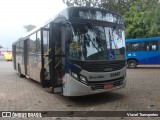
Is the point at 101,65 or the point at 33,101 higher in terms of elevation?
the point at 101,65

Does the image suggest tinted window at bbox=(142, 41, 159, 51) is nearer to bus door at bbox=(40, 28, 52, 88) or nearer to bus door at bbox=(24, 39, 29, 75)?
bus door at bbox=(24, 39, 29, 75)

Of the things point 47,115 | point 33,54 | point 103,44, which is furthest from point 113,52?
point 33,54

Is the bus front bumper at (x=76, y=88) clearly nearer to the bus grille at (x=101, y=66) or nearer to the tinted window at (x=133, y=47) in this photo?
the bus grille at (x=101, y=66)

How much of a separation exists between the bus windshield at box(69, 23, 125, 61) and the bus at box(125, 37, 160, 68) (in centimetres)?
1354

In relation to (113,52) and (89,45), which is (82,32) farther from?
(113,52)

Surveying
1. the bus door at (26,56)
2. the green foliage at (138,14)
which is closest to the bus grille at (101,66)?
the green foliage at (138,14)

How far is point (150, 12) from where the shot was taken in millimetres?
15430

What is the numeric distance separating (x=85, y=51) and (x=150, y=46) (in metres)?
15.3

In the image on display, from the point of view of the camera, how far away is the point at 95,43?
8.70 meters

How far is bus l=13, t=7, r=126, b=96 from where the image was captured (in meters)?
8.39

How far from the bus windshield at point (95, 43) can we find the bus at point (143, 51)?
13.5 meters

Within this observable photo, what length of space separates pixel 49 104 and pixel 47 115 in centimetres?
140

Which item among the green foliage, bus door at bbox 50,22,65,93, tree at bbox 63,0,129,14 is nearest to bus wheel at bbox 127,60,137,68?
the green foliage

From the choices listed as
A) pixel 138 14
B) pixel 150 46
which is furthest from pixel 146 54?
pixel 138 14
